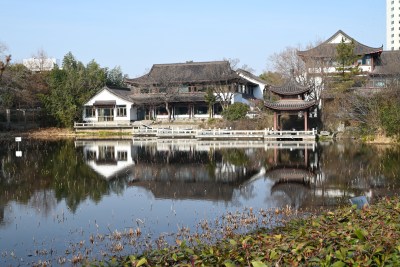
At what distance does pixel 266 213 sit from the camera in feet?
41.0

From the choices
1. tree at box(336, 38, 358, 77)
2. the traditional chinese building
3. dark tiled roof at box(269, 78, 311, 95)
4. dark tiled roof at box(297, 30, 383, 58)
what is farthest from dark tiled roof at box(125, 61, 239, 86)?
tree at box(336, 38, 358, 77)

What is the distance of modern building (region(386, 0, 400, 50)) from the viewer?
10750 cm

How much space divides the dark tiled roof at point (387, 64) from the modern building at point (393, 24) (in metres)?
66.4

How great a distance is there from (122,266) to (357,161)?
64.9 ft

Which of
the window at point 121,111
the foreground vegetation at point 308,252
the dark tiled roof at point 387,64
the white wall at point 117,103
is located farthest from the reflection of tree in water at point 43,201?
the window at point 121,111

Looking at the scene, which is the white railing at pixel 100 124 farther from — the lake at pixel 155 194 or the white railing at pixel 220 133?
the lake at pixel 155 194

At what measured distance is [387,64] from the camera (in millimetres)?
45938

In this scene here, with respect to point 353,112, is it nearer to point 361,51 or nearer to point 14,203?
point 361,51

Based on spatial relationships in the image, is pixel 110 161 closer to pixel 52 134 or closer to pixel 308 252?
pixel 308 252

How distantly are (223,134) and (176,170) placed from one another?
1986 centimetres

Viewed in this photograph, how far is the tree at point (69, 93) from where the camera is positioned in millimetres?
50344

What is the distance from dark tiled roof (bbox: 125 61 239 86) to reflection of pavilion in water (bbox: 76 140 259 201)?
1996 centimetres

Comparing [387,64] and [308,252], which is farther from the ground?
[387,64]

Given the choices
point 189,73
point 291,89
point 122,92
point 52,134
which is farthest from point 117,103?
point 291,89
